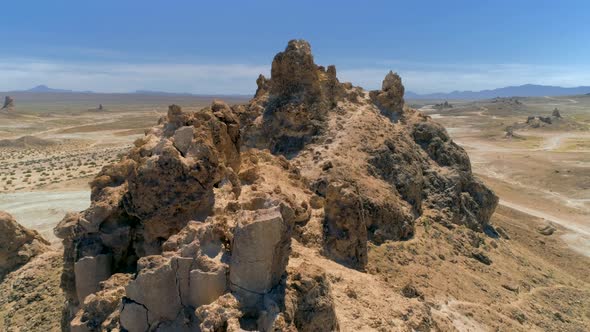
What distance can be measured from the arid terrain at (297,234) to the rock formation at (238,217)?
0.12 feet

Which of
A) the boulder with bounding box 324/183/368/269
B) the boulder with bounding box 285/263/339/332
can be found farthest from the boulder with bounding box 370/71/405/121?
the boulder with bounding box 285/263/339/332

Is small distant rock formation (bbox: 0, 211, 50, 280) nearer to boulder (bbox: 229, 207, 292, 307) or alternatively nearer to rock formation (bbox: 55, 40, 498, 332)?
rock formation (bbox: 55, 40, 498, 332)

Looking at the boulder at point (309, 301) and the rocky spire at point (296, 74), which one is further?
the rocky spire at point (296, 74)

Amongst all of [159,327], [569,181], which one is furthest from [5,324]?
[569,181]

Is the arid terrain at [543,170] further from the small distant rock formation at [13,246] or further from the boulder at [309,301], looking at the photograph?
the small distant rock formation at [13,246]

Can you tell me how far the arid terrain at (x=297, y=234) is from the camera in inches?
329

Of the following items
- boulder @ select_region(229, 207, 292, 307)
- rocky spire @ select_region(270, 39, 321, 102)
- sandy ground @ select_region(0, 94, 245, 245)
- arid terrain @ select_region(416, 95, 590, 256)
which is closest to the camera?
boulder @ select_region(229, 207, 292, 307)

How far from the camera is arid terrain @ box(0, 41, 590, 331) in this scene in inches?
329

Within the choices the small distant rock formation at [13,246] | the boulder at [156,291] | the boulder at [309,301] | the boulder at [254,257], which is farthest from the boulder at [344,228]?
the small distant rock formation at [13,246]

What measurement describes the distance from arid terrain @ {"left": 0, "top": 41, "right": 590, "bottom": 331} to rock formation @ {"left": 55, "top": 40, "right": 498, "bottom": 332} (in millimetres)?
38

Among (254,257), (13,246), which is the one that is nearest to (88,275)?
(254,257)

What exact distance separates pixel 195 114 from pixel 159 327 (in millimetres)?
6213

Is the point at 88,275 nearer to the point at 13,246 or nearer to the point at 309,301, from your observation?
the point at 309,301

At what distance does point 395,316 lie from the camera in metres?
10.7
